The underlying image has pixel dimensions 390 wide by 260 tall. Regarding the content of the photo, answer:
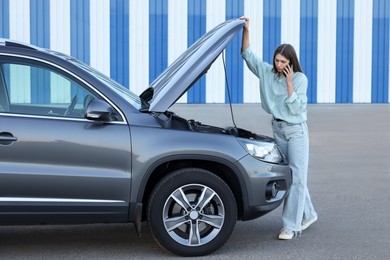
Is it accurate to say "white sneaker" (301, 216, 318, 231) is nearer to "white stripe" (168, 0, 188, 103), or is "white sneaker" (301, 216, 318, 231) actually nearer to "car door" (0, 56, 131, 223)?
"car door" (0, 56, 131, 223)

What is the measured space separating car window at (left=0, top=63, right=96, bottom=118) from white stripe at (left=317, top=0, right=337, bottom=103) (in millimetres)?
16795

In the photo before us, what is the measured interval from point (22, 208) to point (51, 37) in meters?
15.9

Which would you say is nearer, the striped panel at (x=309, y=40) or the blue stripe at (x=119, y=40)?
the blue stripe at (x=119, y=40)

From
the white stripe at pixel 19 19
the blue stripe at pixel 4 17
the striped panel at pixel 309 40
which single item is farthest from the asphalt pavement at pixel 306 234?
the blue stripe at pixel 4 17

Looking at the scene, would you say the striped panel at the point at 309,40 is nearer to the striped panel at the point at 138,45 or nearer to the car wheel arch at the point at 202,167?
the striped panel at the point at 138,45

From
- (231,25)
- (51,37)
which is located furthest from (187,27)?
(231,25)

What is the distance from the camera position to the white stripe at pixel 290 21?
69.6 feet

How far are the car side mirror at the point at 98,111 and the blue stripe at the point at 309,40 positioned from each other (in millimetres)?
16562

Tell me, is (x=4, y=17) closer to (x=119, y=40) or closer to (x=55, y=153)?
(x=119, y=40)

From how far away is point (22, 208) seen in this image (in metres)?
5.20

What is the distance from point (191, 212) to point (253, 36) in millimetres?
16172

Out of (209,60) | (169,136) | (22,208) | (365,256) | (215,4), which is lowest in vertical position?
(365,256)

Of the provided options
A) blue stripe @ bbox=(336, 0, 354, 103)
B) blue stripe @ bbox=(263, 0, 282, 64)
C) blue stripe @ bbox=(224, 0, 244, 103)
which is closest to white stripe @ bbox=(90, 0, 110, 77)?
blue stripe @ bbox=(224, 0, 244, 103)

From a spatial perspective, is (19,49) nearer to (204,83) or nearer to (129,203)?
(129,203)
